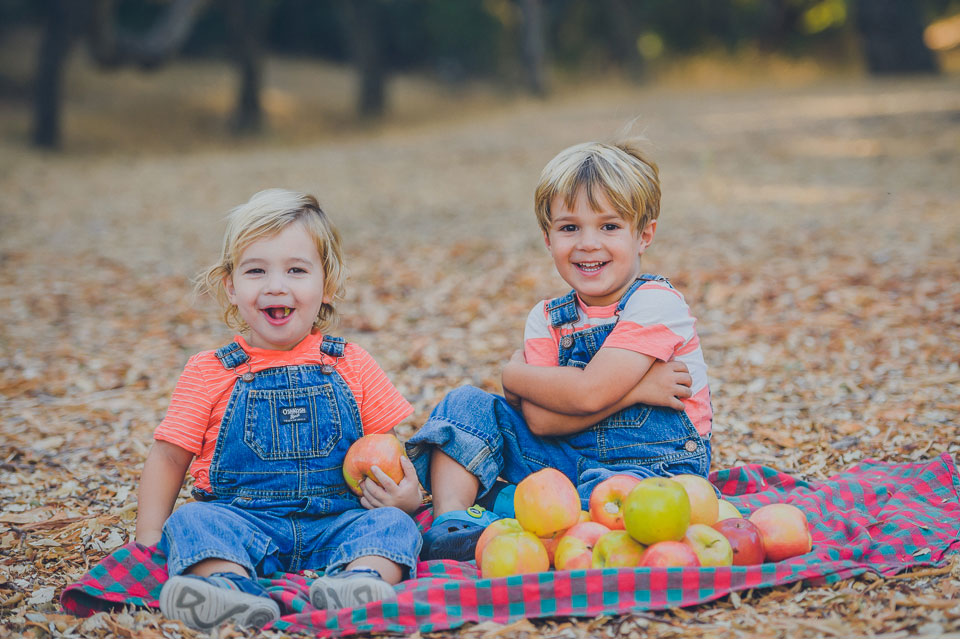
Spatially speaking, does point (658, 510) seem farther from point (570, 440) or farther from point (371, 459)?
point (371, 459)

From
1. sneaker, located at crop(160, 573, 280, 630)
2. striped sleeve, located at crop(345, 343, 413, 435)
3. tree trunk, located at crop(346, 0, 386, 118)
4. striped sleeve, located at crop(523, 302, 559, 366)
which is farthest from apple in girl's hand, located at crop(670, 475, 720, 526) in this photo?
tree trunk, located at crop(346, 0, 386, 118)

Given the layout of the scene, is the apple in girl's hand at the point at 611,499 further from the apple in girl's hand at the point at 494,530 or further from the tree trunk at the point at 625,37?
the tree trunk at the point at 625,37

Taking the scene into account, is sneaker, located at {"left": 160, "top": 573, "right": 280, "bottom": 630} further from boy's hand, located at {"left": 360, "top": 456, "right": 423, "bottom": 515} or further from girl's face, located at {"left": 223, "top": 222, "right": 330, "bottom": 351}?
girl's face, located at {"left": 223, "top": 222, "right": 330, "bottom": 351}

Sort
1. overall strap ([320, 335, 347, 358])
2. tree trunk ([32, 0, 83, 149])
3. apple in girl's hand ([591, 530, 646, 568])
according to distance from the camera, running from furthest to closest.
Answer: tree trunk ([32, 0, 83, 149]), overall strap ([320, 335, 347, 358]), apple in girl's hand ([591, 530, 646, 568])

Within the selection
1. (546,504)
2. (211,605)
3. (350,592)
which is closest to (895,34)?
(546,504)

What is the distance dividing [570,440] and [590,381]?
1.22ft

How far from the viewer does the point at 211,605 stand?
264 cm

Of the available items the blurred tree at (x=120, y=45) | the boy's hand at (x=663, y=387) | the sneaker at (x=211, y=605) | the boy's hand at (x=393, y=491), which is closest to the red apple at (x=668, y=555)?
the boy's hand at (x=663, y=387)

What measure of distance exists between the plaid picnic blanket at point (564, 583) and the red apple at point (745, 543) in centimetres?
11

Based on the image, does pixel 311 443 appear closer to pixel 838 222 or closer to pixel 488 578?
pixel 488 578

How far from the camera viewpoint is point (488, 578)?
2.78 m

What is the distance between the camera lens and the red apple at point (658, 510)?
2.65 m

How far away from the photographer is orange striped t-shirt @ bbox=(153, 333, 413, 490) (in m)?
3.09

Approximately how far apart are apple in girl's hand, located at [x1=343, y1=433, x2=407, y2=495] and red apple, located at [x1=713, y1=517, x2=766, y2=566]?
1101mm
